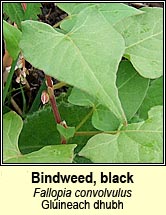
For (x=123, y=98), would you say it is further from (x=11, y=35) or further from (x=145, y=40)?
(x=11, y=35)

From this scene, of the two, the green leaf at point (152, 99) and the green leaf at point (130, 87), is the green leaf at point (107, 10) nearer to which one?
the green leaf at point (130, 87)

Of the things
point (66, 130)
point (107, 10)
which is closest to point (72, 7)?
point (107, 10)

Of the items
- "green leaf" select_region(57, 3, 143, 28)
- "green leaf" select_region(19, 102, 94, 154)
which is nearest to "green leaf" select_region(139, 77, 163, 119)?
"green leaf" select_region(19, 102, 94, 154)

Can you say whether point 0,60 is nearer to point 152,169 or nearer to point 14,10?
point 14,10

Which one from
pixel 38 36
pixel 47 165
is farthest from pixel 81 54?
pixel 47 165

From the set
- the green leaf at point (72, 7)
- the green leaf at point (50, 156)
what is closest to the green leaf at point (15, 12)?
the green leaf at point (72, 7)
